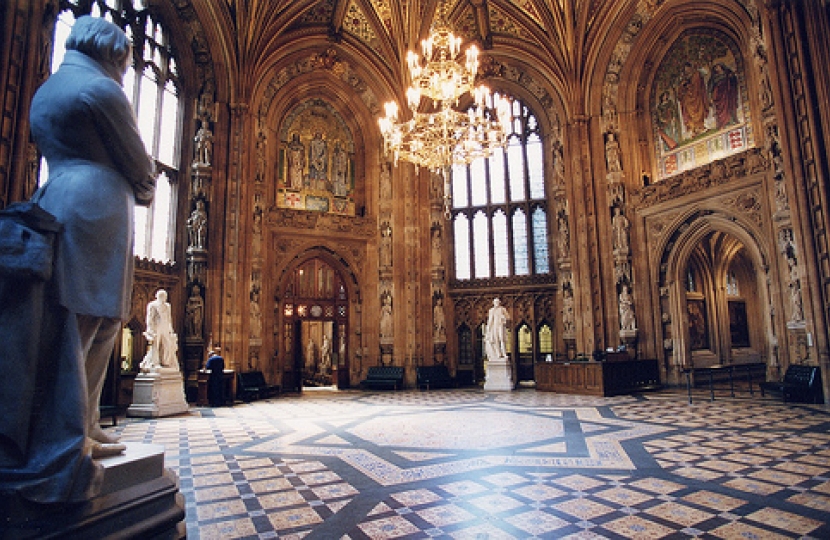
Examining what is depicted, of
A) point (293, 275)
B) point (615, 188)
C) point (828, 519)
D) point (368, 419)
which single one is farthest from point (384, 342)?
point (828, 519)

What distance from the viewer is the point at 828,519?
12.5 ft

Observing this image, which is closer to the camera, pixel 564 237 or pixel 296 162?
pixel 564 237

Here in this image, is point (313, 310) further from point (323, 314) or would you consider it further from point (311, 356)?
point (311, 356)

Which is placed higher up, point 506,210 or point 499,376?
point 506,210

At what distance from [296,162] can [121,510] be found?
683 inches

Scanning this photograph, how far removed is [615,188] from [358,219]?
9582 mm

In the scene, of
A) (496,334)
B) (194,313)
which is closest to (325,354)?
(194,313)

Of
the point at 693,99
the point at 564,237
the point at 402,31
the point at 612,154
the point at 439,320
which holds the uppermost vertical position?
the point at 402,31

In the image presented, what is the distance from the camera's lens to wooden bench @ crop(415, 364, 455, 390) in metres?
17.1

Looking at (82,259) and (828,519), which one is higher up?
(82,259)

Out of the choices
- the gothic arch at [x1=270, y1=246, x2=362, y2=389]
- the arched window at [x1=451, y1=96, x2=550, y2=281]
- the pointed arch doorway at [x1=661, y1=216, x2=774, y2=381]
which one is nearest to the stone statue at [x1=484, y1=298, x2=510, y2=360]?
the arched window at [x1=451, y1=96, x2=550, y2=281]

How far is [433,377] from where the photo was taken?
1727 cm

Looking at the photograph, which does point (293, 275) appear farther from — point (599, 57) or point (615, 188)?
point (599, 57)

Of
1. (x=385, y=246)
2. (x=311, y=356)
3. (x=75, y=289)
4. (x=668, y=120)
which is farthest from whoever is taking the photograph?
(x=311, y=356)
